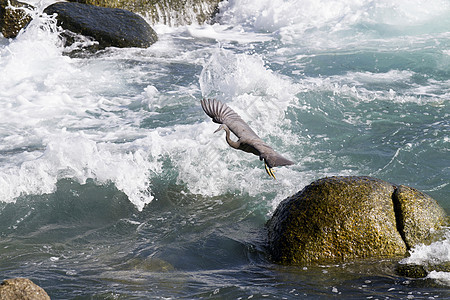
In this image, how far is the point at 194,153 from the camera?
720 centimetres

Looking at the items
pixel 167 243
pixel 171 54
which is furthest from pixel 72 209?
pixel 171 54

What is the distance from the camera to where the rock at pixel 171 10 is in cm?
1514

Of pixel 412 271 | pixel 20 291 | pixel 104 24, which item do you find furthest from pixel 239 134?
pixel 104 24

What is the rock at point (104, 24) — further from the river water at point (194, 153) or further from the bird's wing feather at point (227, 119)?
the bird's wing feather at point (227, 119)

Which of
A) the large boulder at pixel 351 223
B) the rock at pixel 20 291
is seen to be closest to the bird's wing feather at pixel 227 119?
the large boulder at pixel 351 223

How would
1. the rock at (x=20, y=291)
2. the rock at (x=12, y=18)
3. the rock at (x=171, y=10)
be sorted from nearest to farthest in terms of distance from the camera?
the rock at (x=20, y=291) → the rock at (x=12, y=18) → the rock at (x=171, y=10)

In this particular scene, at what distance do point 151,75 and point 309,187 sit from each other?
7168 mm

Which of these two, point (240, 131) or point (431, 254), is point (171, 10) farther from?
point (431, 254)

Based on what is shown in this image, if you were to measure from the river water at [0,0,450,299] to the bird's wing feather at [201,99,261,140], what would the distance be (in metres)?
1.11

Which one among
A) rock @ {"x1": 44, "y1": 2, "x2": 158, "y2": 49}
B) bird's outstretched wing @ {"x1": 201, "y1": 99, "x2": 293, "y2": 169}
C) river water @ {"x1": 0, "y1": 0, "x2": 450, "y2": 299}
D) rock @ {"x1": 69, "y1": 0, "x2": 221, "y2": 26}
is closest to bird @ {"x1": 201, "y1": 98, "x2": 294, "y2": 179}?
bird's outstretched wing @ {"x1": 201, "y1": 99, "x2": 293, "y2": 169}

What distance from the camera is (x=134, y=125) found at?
8766 mm

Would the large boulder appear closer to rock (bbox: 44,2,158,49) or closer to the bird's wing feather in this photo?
the bird's wing feather

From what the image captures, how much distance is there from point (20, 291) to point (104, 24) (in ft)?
35.2

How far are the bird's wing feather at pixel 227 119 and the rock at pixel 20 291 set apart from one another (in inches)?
87.1
